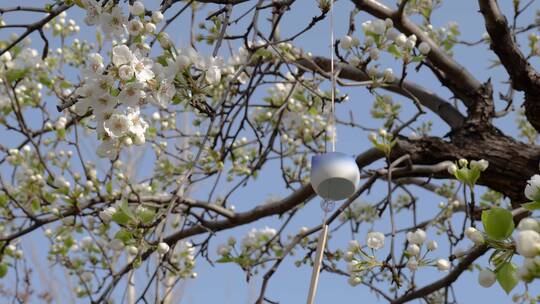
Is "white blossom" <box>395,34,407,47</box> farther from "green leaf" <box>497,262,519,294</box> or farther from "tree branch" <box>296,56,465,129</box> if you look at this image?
"green leaf" <box>497,262,519,294</box>

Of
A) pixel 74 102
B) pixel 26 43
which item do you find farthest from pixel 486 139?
pixel 26 43

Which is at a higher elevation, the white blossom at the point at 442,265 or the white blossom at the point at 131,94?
the white blossom at the point at 131,94

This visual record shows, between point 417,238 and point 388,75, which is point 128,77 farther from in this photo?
point 388,75

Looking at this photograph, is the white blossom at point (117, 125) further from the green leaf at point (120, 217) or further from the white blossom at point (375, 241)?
the white blossom at point (375, 241)

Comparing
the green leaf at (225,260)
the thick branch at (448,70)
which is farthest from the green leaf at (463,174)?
the thick branch at (448,70)

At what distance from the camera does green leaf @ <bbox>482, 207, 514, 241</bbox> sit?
1.01m

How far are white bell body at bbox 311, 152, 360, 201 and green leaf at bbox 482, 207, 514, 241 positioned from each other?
0.38m

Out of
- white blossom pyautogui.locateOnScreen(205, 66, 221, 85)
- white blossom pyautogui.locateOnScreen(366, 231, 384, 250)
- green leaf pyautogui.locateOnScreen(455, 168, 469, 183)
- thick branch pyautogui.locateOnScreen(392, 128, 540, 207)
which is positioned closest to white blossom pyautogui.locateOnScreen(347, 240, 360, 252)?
white blossom pyautogui.locateOnScreen(366, 231, 384, 250)

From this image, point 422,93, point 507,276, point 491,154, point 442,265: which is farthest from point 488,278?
point 422,93

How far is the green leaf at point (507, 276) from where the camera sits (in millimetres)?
1005

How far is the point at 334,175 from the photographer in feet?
4.40

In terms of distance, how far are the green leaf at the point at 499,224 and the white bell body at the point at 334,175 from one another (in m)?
0.38

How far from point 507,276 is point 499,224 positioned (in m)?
0.08

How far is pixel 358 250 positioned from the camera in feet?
5.04
